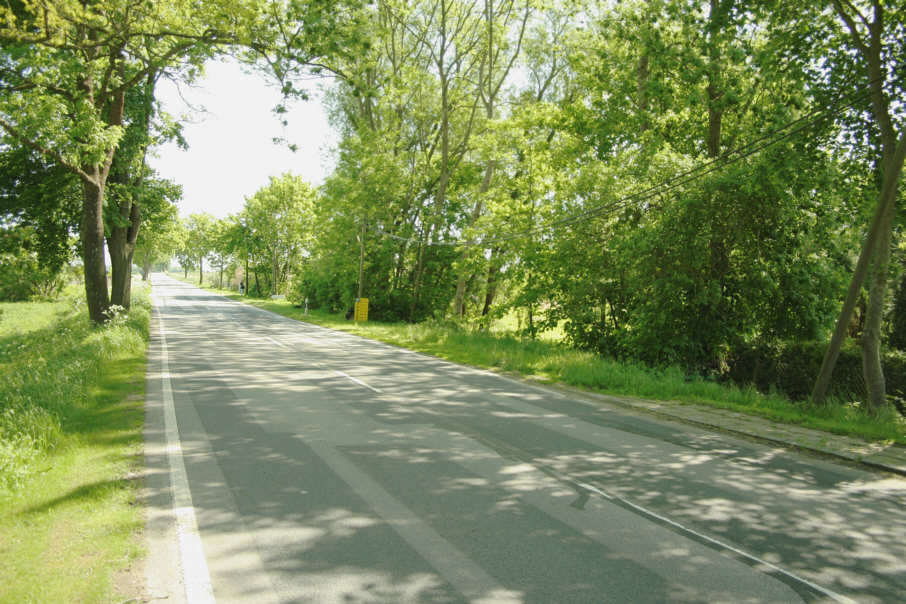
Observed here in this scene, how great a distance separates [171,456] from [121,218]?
17731 mm

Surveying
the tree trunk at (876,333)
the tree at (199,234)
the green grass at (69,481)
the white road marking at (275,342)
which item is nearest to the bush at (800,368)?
the tree trunk at (876,333)

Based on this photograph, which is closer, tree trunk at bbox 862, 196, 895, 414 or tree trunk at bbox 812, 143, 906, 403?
tree trunk at bbox 812, 143, 906, 403

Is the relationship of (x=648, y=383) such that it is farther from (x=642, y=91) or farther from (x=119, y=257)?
(x=119, y=257)

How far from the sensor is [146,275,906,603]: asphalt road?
3.93 metres

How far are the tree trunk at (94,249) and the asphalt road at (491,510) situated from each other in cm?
1093

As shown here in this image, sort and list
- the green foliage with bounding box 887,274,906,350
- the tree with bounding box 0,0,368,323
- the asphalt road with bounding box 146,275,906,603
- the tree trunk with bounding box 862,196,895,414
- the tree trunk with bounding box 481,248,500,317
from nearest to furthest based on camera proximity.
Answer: the asphalt road with bounding box 146,275,906,603 → the tree with bounding box 0,0,368,323 → the tree trunk with bounding box 862,196,895,414 → the green foliage with bounding box 887,274,906,350 → the tree trunk with bounding box 481,248,500,317

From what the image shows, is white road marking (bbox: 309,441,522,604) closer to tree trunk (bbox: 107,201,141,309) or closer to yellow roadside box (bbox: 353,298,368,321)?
tree trunk (bbox: 107,201,141,309)

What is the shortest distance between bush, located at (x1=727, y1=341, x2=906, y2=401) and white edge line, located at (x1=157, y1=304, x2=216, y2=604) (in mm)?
12743

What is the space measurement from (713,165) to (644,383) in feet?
24.9

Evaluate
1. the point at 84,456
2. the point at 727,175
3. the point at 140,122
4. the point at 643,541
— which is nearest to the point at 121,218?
the point at 140,122

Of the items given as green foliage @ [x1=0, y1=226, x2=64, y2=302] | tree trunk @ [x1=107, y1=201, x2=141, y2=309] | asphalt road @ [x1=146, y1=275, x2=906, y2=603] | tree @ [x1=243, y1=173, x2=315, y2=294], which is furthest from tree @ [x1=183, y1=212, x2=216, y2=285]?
asphalt road @ [x1=146, y1=275, x2=906, y2=603]

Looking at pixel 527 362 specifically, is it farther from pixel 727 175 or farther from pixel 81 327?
pixel 81 327

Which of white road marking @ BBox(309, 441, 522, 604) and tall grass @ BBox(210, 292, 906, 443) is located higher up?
tall grass @ BBox(210, 292, 906, 443)

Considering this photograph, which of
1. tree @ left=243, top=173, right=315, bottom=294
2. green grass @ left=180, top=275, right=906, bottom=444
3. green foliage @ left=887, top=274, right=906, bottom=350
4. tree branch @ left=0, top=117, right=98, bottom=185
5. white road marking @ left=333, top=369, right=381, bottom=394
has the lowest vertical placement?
white road marking @ left=333, top=369, right=381, bottom=394
